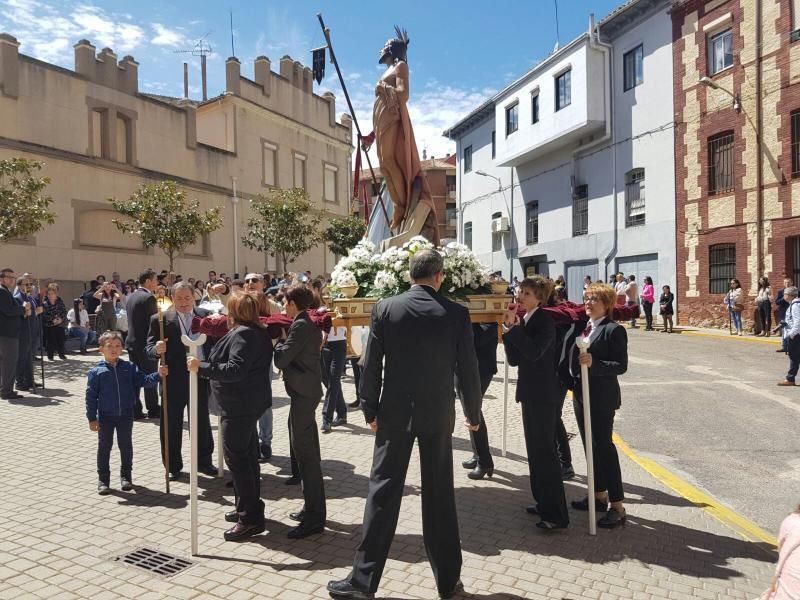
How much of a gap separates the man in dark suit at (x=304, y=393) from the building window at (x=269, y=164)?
27638 millimetres

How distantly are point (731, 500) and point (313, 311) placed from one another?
4.06m

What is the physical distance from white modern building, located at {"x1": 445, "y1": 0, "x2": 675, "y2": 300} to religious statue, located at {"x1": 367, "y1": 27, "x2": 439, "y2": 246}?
61.0ft

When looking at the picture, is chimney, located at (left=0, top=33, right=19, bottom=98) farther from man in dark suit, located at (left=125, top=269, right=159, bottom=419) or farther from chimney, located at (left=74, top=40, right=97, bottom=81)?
man in dark suit, located at (left=125, top=269, right=159, bottom=419)

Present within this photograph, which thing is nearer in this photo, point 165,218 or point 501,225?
point 165,218

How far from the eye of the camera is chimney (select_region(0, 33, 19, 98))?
20.1 m

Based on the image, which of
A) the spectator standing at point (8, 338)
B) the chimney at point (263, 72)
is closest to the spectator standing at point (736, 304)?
the spectator standing at point (8, 338)

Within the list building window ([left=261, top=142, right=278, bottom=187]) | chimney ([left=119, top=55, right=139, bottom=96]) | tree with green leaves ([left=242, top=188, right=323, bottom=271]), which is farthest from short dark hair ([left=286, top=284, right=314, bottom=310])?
building window ([left=261, top=142, right=278, bottom=187])

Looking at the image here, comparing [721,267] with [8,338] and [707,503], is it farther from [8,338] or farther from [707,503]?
[8,338]

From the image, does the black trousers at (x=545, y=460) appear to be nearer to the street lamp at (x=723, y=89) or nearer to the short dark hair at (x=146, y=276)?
the short dark hair at (x=146, y=276)

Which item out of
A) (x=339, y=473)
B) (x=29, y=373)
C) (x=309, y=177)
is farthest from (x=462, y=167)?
(x=339, y=473)

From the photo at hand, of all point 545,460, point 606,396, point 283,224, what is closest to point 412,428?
point 545,460

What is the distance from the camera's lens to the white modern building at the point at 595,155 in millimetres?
23531

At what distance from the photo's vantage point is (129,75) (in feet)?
80.7

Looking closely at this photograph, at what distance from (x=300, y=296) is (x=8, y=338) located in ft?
24.5
